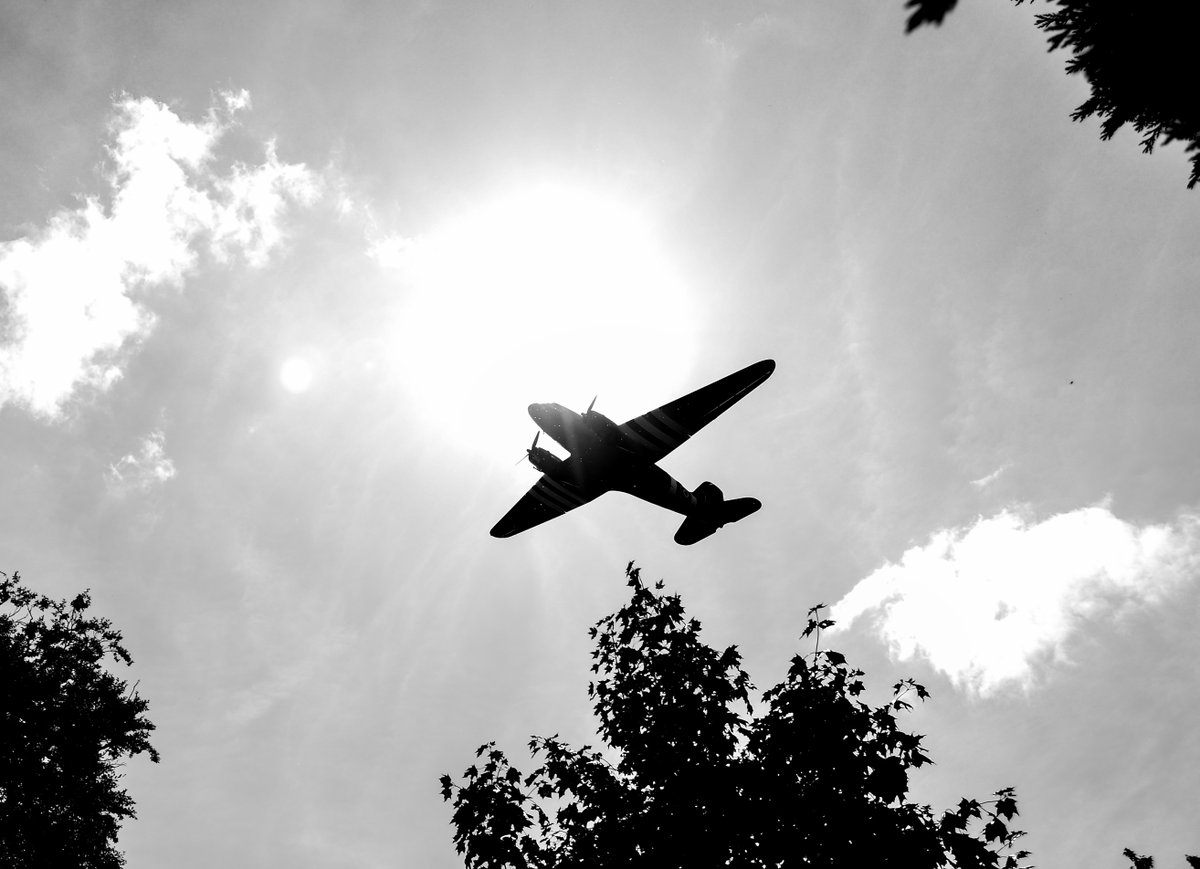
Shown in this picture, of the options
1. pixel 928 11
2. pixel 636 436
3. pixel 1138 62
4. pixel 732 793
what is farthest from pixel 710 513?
pixel 928 11

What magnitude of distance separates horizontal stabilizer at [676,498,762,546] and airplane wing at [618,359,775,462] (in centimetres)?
480

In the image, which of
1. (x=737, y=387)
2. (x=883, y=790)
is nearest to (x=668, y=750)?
(x=883, y=790)

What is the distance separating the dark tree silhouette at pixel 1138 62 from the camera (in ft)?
12.0

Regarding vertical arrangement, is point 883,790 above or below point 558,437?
below

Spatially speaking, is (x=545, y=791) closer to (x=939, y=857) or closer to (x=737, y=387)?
(x=939, y=857)

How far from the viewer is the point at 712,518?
2505 cm

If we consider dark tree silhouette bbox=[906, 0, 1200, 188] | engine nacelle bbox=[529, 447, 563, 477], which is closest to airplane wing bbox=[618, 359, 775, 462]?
engine nacelle bbox=[529, 447, 563, 477]

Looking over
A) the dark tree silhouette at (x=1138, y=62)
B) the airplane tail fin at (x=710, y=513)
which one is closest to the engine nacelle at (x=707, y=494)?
the airplane tail fin at (x=710, y=513)

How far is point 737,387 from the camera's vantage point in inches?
829

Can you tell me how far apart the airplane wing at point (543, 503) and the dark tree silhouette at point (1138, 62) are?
59.3ft

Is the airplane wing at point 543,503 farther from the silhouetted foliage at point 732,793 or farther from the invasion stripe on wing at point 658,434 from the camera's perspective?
the silhouetted foliage at point 732,793

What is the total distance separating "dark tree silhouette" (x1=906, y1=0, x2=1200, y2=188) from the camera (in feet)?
12.0

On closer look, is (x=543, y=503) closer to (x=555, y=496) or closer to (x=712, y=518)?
(x=555, y=496)

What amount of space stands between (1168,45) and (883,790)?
10.0 m
